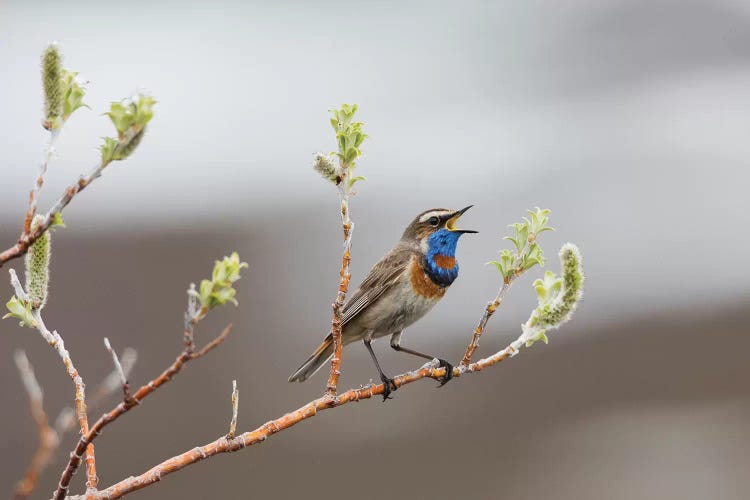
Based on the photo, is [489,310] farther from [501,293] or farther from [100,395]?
[100,395]

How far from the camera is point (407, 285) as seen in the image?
236 inches

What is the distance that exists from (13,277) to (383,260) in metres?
3.88

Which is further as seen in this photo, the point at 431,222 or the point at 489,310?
the point at 431,222

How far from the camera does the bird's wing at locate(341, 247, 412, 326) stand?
601cm

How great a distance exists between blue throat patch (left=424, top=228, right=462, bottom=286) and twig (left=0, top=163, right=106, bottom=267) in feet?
13.1

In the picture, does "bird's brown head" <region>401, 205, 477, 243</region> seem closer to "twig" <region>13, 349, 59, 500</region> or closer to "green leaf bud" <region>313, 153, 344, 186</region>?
"green leaf bud" <region>313, 153, 344, 186</region>

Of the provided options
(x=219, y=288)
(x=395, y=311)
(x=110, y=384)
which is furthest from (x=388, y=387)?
(x=110, y=384)

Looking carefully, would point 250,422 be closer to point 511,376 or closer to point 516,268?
point 511,376

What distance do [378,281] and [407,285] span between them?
23cm

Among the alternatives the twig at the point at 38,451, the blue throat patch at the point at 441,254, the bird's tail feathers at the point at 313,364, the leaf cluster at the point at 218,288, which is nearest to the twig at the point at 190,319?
the leaf cluster at the point at 218,288

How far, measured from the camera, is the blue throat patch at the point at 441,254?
5.98m

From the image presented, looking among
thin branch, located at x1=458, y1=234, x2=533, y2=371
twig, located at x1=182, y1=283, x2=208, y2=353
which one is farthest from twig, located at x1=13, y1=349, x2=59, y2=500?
thin branch, located at x1=458, y1=234, x2=533, y2=371

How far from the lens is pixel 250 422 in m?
11.1

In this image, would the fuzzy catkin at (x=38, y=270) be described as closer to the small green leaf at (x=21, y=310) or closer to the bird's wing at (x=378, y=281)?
the small green leaf at (x=21, y=310)
